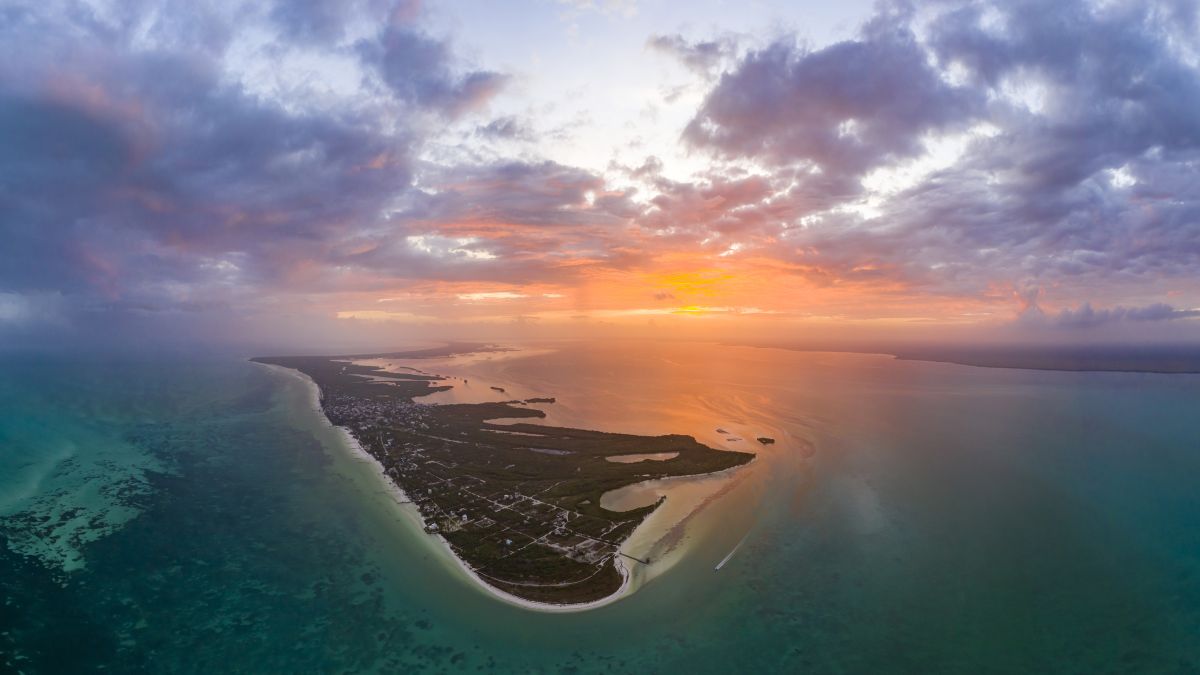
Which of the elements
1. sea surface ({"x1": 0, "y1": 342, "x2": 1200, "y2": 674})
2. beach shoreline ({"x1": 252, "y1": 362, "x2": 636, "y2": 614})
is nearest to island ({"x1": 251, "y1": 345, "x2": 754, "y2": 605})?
beach shoreline ({"x1": 252, "y1": 362, "x2": 636, "y2": 614})

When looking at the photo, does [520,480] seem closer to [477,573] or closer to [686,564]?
[477,573]

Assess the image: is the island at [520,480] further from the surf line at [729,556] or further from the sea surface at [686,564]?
the surf line at [729,556]

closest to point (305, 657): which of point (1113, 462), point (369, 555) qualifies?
point (369, 555)

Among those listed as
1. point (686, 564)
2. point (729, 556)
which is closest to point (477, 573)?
point (686, 564)

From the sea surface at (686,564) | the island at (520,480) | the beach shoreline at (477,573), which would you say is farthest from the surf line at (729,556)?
the beach shoreline at (477,573)

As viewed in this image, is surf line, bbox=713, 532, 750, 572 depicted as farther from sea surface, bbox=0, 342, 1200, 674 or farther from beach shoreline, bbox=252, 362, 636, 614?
beach shoreline, bbox=252, 362, 636, 614

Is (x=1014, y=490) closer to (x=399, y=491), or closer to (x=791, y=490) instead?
(x=791, y=490)

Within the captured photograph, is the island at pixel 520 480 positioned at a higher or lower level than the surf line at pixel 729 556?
higher
